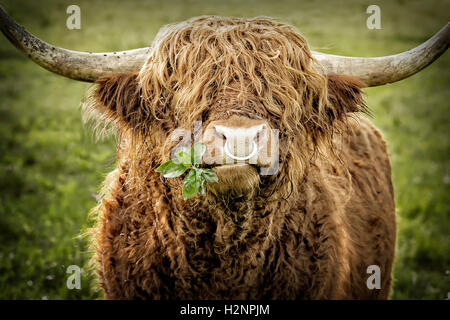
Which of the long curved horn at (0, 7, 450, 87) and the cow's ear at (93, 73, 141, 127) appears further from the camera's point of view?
the cow's ear at (93, 73, 141, 127)

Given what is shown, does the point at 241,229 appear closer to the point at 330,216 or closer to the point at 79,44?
the point at 330,216

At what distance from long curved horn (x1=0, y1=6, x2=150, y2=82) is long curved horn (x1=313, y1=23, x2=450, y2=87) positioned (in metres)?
1.18

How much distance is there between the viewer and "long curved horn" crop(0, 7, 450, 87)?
2.78 m

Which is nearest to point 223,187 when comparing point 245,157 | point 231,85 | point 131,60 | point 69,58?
point 245,157

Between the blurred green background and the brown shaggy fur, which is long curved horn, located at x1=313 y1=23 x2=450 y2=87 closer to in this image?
the brown shaggy fur

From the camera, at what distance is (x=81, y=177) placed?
23.1 ft

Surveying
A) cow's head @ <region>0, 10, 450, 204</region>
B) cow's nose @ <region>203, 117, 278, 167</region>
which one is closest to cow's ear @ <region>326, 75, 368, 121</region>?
cow's head @ <region>0, 10, 450, 204</region>

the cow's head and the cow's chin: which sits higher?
the cow's head

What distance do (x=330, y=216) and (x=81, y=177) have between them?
4.68 m

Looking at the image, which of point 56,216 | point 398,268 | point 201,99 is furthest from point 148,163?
point 398,268

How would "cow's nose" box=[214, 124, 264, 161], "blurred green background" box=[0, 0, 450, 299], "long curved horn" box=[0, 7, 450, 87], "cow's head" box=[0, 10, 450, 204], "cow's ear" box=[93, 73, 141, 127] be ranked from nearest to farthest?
"cow's nose" box=[214, 124, 264, 161], "cow's head" box=[0, 10, 450, 204], "long curved horn" box=[0, 7, 450, 87], "cow's ear" box=[93, 73, 141, 127], "blurred green background" box=[0, 0, 450, 299]

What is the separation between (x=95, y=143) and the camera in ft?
16.4

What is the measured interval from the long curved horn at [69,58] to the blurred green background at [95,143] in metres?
0.87

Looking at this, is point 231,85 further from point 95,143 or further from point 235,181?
point 95,143
